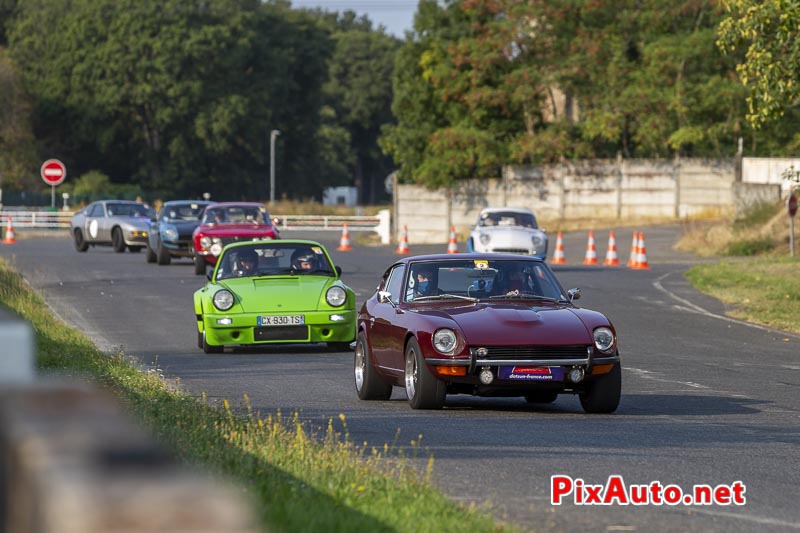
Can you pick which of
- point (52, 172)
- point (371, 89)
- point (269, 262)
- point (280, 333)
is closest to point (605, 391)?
point (280, 333)

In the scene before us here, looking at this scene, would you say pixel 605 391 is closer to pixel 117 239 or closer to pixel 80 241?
pixel 117 239

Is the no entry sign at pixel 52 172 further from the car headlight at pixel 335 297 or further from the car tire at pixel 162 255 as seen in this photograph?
the car headlight at pixel 335 297

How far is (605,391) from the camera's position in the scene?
12.8m

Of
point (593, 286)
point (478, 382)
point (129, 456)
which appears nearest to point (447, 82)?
point (593, 286)

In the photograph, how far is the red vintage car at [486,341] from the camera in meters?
12.6

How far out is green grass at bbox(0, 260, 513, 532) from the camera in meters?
6.79

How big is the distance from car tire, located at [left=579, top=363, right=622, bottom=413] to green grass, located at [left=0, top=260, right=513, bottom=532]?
230cm

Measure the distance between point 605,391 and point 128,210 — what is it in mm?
33336

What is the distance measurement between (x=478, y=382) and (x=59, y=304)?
1524cm

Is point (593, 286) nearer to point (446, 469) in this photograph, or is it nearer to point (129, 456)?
point (446, 469)

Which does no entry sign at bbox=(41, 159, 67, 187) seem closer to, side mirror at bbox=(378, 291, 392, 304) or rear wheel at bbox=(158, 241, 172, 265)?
rear wheel at bbox=(158, 241, 172, 265)

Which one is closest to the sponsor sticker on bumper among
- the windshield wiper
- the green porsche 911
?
the windshield wiper

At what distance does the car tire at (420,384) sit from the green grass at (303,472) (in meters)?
1.11

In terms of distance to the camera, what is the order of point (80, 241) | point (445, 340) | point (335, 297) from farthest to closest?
point (80, 241) → point (335, 297) → point (445, 340)
